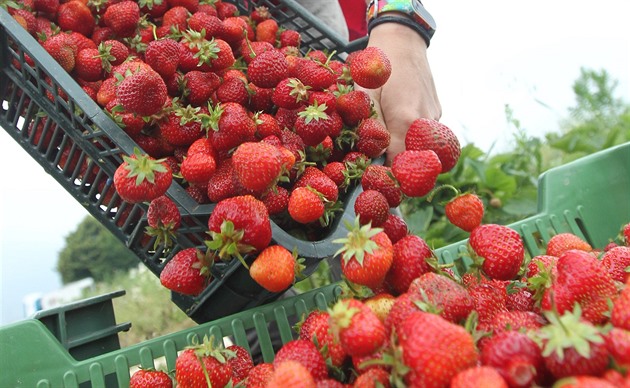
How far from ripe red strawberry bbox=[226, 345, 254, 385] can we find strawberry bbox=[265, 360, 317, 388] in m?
0.17

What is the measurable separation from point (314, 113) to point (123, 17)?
52 centimetres

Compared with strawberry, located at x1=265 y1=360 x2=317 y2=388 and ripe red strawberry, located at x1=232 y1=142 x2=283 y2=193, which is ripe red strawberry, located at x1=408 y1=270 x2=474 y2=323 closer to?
strawberry, located at x1=265 y1=360 x2=317 y2=388

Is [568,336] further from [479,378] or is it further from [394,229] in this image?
[394,229]

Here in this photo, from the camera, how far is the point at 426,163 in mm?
884

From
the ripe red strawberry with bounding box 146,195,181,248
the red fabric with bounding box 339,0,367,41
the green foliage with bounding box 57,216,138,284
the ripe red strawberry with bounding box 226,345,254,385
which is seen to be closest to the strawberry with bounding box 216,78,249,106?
the ripe red strawberry with bounding box 146,195,181,248

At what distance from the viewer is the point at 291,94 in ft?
3.47

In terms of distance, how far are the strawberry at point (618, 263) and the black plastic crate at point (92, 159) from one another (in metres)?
0.41

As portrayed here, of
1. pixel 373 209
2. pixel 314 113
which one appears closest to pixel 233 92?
pixel 314 113

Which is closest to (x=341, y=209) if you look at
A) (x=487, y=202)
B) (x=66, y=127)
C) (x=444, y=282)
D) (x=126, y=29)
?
(x=444, y=282)

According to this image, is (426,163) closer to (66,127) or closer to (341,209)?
(341,209)

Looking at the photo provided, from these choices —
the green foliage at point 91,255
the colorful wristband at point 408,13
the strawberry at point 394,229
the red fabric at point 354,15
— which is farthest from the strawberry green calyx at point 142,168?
the green foliage at point 91,255

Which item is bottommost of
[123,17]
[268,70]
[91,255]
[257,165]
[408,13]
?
[257,165]

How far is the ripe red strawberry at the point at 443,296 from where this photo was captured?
2.29ft

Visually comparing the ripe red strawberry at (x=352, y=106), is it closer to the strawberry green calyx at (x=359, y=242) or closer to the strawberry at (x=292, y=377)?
the strawberry green calyx at (x=359, y=242)
